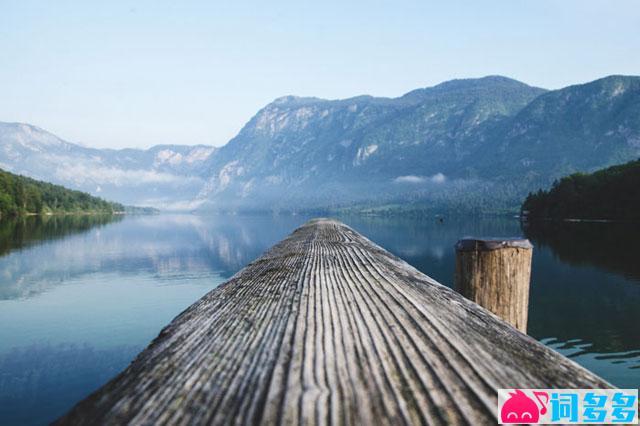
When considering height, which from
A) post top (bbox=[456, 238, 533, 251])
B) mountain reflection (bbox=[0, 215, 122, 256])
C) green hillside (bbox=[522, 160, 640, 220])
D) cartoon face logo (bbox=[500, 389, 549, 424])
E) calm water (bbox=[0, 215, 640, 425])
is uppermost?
green hillside (bbox=[522, 160, 640, 220])

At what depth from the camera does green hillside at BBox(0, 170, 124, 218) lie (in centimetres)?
10537

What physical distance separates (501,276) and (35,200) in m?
147

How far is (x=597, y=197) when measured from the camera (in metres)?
90.1

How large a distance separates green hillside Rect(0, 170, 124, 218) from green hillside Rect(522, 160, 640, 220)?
444 feet

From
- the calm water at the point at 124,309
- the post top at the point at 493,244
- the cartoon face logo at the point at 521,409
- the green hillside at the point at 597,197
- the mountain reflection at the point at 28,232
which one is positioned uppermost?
A: the green hillside at the point at 597,197

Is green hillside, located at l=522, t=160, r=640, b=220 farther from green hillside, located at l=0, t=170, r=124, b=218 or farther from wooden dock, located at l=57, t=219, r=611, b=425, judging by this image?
green hillside, located at l=0, t=170, r=124, b=218

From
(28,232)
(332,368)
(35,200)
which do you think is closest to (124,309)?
(332,368)

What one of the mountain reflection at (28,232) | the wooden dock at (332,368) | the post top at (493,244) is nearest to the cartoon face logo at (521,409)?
the wooden dock at (332,368)

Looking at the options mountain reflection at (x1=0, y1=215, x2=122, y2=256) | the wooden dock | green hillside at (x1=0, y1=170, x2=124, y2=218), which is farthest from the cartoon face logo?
green hillside at (x1=0, y1=170, x2=124, y2=218)

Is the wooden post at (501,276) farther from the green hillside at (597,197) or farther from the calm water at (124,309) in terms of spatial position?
the green hillside at (597,197)

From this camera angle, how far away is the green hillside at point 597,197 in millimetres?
81256

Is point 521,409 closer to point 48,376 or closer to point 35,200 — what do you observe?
point 48,376

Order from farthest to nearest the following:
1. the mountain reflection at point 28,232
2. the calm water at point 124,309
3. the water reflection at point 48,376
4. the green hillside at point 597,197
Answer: the green hillside at point 597,197 < the mountain reflection at point 28,232 < the calm water at point 124,309 < the water reflection at point 48,376

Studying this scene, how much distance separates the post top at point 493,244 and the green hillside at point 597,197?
93832 millimetres
